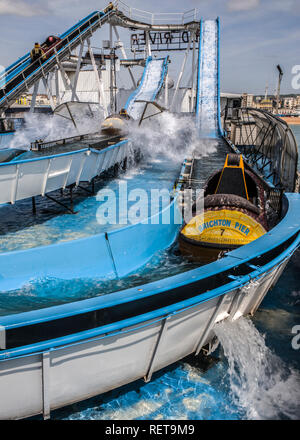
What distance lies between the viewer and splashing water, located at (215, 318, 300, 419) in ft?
12.0

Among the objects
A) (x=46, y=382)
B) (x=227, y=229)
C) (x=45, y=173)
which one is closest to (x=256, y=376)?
(x=46, y=382)

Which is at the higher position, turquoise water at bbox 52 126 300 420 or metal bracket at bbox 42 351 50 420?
metal bracket at bbox 42 351 50 420

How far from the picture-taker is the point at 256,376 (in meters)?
4.06

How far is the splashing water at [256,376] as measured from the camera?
3654mm

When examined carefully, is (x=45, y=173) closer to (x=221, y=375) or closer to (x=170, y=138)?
(x=221, y=375)

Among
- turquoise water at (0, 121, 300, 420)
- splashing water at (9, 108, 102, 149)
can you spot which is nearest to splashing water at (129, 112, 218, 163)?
splashing water at (9, 108, 102, 149)

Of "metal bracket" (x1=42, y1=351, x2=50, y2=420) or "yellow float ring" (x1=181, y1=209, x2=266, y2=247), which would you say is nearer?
"metal bracket" (x1=42, y1=351, x2=50, y2=420)

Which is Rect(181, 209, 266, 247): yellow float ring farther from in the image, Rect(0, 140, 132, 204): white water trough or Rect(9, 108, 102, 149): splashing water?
Rect(9, 108, 102, 149): splashing water

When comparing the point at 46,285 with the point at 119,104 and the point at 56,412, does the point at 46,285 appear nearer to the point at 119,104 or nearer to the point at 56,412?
the point at 56,412

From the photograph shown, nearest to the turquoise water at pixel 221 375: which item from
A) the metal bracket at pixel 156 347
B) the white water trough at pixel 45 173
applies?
the metal bracket at pixel 156 347

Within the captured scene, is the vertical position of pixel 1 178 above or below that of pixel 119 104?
below

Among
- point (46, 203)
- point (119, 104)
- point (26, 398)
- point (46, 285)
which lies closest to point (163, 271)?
point (46, 285)

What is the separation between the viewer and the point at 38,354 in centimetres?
276
